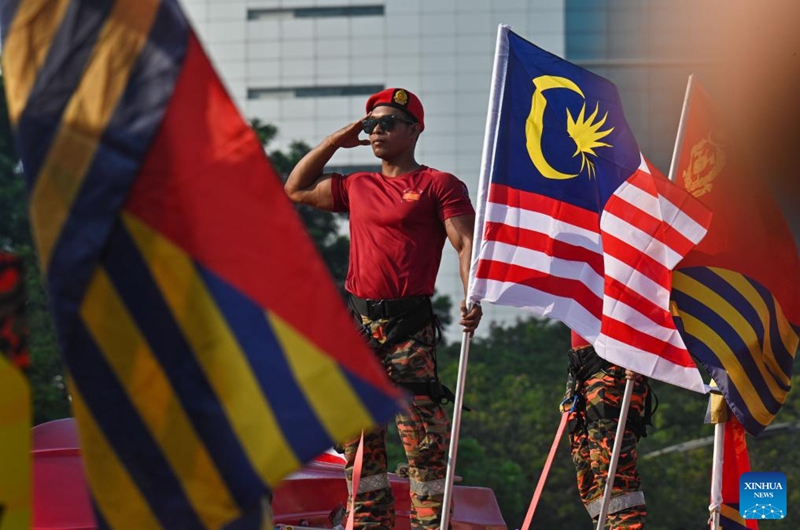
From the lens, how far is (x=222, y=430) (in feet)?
11.9

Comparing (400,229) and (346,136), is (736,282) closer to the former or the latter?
(400,229)

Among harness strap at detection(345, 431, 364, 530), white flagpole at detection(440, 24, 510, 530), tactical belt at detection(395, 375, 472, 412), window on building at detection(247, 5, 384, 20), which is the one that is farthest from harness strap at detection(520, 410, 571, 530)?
window on building at detection(247, 5, 384, 20)

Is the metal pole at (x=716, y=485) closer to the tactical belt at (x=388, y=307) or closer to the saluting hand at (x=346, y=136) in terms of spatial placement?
the tactical belt at (x=388, y=307)

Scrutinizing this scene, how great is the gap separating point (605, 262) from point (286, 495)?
6.51 ft

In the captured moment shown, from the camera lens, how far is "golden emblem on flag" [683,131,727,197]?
8.45m

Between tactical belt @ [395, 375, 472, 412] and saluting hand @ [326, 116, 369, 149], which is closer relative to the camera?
tactical belt @ [395, 375, 472, 412]

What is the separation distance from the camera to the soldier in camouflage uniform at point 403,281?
6.70 m

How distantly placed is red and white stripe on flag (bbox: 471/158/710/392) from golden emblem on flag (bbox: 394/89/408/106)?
1.99 feet

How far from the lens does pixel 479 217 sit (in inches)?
281

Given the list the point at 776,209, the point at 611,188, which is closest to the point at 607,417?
the point at 611,188

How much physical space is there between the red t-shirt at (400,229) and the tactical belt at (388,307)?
1.1 inches

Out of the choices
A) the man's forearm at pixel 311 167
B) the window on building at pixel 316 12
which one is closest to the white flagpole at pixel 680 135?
the man's forearm at pixel 311 167

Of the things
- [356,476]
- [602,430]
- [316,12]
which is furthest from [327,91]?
[356,476]

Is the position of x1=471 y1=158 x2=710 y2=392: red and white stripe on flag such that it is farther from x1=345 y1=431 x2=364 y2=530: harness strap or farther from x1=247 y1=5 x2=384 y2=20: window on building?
x1=247 y1=5 x2=384 y2=20: window on building
